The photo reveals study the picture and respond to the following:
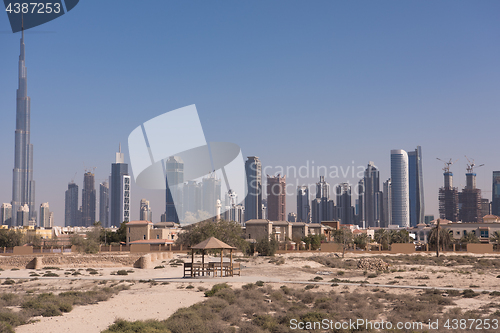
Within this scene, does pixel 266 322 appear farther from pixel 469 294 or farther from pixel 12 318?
pixel 469 294

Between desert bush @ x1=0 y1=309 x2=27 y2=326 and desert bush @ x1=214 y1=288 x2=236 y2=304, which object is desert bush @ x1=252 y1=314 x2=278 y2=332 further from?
desert bush @ x1=0 y1=309 x2=27 y2=326

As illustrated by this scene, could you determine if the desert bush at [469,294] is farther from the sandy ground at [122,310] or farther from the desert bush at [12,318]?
the desert bush at [12,318]

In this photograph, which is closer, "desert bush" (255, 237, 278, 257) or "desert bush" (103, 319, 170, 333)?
"desert bush" (103, 319, 170, 333)

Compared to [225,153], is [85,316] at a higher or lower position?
lower

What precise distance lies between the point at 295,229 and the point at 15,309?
84.4 m

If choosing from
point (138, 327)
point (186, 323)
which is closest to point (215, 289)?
point (186, 323)

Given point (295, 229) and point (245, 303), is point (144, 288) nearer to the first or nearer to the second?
point (245, 303)

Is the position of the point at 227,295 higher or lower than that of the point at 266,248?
higher

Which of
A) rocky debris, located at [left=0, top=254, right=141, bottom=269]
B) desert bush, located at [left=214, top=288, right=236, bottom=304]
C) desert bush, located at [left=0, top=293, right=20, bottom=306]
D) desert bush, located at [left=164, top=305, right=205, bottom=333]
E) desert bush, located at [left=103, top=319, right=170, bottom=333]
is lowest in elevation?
rocky debris, located at [left=0, top=254, right=141, bottom=269]

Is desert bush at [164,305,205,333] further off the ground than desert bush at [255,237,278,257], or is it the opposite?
desert bush at [164,305,205,333]

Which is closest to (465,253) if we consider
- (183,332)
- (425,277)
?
(425,277)

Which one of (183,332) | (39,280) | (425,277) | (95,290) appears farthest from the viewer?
(425,277)

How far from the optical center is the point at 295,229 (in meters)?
99.9

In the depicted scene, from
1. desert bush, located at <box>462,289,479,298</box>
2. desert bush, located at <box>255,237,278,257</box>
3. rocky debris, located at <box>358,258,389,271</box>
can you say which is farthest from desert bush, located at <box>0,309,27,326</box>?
desert bush, located at <box>255,237,278,257</box>
